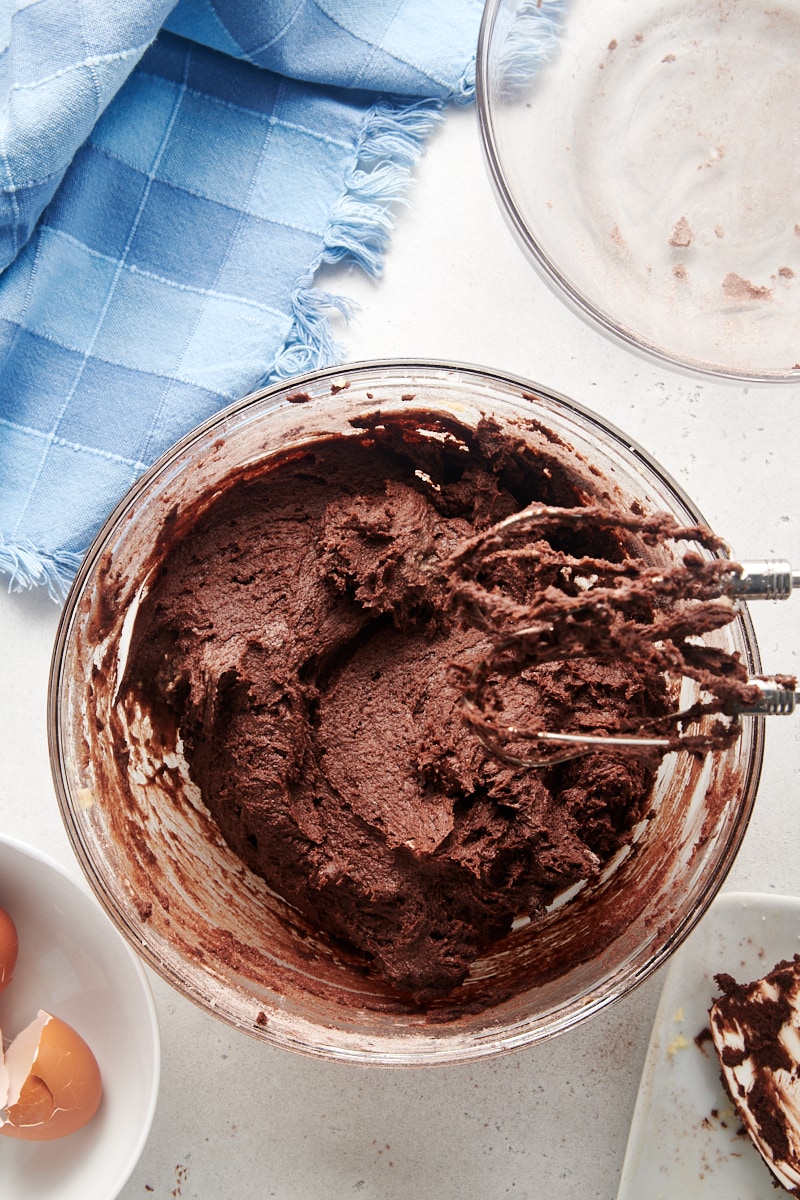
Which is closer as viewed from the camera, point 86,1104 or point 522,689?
point 522,689

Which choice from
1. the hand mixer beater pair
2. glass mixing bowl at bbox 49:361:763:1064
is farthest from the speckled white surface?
the hand mixer beater pair

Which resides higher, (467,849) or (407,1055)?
(467,849)

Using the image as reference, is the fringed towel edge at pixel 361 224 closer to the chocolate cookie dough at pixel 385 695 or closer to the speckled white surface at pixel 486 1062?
the speckled white surface at pixel 486 1062

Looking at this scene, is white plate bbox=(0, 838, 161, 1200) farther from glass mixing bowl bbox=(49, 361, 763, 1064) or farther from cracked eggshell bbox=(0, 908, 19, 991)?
glass mixing bowl bbox=(49, 361, 763, 1064)

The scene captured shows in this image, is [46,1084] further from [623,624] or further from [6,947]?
[623,624]

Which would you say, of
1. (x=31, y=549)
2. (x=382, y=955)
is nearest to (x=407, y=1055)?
(x=382, y=955)

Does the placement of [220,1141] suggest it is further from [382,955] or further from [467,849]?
[467,849]

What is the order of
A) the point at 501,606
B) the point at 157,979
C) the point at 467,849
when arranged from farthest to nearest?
1. the point at 157,979
2. the point at 467,849
3. the point at 501,606
